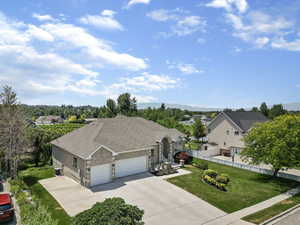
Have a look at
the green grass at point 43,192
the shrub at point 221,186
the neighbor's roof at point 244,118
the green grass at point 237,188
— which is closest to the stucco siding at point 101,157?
the green grass at point 43,192

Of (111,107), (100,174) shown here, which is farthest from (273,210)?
(111,107)

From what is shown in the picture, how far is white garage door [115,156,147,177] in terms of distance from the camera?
20.1 meters

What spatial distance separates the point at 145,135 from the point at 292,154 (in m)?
15.8

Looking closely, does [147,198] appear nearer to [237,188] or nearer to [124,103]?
[237,188]

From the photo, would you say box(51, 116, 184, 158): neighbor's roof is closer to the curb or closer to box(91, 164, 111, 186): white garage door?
box(91, 164, 111, 186): white garage door

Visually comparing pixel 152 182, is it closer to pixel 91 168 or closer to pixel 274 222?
pixel 91 168

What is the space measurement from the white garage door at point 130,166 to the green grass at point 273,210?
11417 mm

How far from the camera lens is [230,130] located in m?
33.9

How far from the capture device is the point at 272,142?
2012cm

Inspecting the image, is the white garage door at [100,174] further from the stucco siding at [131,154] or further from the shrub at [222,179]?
the shrub at [222,179]

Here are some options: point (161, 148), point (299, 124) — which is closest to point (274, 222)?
point (299, 124)

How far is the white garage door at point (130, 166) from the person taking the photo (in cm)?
2006

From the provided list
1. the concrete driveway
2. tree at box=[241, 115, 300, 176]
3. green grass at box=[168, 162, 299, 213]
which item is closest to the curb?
green grass at box=[168, 162, 299, 213]

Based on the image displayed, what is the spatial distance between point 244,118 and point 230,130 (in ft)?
14.7
